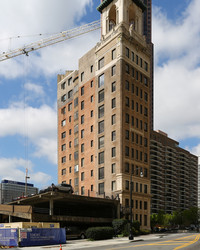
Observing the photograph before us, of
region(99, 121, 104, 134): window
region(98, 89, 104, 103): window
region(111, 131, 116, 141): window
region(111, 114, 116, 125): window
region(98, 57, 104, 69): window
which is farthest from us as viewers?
region(98, 57, 104, 69): window

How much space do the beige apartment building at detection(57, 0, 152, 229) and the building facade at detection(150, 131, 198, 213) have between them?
71290mm

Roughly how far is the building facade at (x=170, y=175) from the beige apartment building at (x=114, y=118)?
2807 inches

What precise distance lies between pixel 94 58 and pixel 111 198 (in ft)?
113

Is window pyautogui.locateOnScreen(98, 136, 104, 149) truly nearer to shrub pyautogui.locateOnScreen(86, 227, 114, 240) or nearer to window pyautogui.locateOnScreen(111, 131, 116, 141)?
window pyautogui.locateOnScreen(111, 131, 116, 141)

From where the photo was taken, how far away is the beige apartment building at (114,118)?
2800 inches

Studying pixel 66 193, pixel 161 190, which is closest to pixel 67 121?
pixel 66 193

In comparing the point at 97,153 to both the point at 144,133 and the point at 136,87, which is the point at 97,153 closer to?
the point at 144,133

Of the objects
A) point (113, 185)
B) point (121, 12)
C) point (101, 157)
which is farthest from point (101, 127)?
point (121, 12)

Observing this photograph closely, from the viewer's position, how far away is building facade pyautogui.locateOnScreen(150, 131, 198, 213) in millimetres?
157750

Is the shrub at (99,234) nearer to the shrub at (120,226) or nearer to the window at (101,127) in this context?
the shrub at (120,226)

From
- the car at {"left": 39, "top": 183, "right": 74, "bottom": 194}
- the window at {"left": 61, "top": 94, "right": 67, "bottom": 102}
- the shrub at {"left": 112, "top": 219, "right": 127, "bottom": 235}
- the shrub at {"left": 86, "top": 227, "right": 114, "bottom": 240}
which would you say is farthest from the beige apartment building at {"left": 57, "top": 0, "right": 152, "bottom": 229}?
the shrub at {"left": 86, "top": 227, "right": 114, "bottom": 240}

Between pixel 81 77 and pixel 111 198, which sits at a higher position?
pixel 81 77

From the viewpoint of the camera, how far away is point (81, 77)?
88375 millimetres

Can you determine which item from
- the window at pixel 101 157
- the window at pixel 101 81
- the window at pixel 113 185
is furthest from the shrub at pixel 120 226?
the window at pixel 101 81
